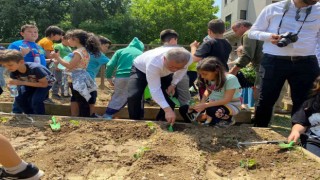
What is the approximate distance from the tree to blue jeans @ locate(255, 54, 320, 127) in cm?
2520

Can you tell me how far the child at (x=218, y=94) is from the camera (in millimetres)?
3906

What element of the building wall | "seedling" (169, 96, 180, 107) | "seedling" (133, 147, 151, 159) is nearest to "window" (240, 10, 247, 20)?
the building wall

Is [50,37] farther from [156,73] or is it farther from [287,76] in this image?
[287,76]

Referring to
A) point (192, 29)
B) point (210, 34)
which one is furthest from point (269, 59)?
point (192, 29)

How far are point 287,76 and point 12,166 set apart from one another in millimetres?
2997

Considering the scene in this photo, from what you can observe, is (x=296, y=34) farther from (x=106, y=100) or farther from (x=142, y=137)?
(x=106, y=100)

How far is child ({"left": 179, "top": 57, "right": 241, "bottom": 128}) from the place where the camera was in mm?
3906

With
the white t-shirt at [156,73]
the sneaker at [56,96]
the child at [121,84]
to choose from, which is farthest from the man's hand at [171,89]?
the sneaker at [56,96]

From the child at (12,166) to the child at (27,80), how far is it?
92.3 inches

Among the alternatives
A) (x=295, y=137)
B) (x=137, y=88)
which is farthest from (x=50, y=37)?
(x=295, y=137)

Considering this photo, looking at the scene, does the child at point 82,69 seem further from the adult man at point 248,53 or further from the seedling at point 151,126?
the adult man at point 248,53

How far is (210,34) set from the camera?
5.25m

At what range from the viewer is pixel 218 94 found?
14.0 feet

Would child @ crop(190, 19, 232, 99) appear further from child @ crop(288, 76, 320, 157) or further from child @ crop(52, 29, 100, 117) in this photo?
child @ crop(288, 76, 320, 157)
